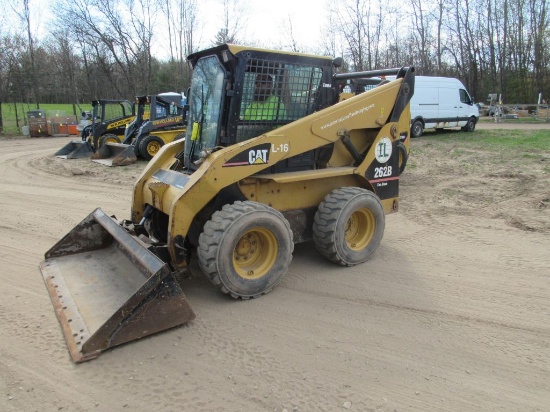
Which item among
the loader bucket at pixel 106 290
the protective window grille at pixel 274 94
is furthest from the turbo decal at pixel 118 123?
the protective window grille at pixel 274 94

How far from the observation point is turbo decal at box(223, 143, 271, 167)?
3.85m

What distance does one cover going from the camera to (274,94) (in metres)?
4.39

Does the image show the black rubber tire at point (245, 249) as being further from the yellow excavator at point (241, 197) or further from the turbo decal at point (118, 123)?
the turbo decal at point (118, 123)

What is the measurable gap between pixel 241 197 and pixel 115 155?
1083 cm

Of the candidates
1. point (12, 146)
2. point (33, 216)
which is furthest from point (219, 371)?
point (12, 146)

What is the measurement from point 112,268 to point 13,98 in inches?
1100

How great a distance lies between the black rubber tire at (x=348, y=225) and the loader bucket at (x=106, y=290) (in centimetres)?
166

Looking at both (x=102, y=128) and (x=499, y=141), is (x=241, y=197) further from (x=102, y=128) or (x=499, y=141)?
(x=102, y=128)

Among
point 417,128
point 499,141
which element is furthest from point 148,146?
point 499,141

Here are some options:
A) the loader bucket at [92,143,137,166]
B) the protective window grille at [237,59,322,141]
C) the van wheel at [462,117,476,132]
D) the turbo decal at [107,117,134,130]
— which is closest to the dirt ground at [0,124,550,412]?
the protective window grille at [237,59,322,141]

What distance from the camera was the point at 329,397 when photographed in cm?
262

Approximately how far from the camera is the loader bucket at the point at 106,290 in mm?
3096

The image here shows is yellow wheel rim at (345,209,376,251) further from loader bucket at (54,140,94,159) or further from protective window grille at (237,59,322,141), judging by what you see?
loader bucket at (54,140,94,159)

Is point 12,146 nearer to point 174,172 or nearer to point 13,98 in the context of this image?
point 13,98
